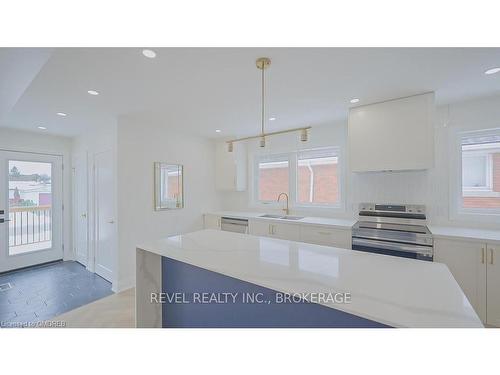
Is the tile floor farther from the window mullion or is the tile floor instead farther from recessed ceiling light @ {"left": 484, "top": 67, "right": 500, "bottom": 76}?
recessed ceiling light @ {"left": 484, "top": 67, "right": 500, "bottom": 76}

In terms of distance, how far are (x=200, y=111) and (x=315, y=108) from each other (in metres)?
1.47

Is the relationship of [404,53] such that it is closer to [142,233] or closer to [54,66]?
[54,66]

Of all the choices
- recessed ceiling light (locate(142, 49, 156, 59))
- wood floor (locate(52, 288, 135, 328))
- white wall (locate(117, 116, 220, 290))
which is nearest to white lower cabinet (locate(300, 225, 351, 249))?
white wall (locate(117, 116, 220, 290))

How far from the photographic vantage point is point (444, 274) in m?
1.12

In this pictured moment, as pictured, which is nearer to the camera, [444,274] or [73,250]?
[444,274]

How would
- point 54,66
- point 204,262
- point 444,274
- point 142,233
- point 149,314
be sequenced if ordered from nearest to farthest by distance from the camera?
1. point 444,274
2. point 204,262
3. point 54,66
4. point 149,314
5. point 142,233

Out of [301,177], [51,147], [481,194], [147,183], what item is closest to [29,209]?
[51,147]

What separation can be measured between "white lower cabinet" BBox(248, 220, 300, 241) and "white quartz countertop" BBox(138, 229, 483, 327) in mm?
1365

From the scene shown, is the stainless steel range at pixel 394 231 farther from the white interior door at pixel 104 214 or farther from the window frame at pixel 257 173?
the white interior door at pixel 104 214

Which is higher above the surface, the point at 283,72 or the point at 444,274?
the point at 283,72

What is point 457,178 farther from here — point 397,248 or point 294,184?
point 294,184

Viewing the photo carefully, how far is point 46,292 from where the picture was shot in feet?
9.50
